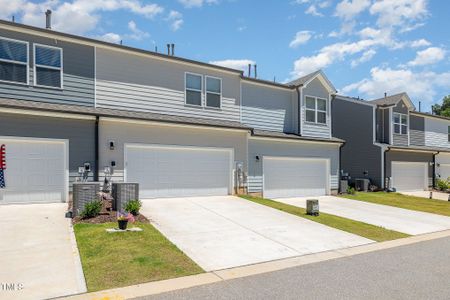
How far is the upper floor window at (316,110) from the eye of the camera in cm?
1962

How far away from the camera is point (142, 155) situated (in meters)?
13.7

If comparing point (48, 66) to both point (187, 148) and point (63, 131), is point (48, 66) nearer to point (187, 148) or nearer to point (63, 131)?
point (63, 131)

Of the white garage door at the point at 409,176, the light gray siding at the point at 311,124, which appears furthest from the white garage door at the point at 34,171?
the white garage door at the point at 409,176

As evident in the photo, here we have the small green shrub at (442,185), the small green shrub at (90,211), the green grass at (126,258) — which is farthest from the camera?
the small green shrub at (442,185)

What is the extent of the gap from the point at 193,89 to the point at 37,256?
34.7 feet

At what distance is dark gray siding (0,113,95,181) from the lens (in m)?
11.2

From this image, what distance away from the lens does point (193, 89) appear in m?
15.9

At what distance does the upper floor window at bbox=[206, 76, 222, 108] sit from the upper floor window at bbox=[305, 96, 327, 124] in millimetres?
5735

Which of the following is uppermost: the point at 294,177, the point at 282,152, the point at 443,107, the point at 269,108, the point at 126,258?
the point at 443,107

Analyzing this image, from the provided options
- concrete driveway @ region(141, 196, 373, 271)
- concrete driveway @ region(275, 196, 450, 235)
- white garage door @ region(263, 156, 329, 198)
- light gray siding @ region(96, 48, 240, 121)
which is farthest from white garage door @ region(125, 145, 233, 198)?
concrete driveway @ region(275, 196, 450, 235)

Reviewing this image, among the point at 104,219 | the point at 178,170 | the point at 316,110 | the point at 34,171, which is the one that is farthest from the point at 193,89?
the point at 104,219

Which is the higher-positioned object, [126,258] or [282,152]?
[282,152]

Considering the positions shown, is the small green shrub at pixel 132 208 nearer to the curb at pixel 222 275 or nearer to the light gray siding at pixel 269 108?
the curb at pixel 222 275

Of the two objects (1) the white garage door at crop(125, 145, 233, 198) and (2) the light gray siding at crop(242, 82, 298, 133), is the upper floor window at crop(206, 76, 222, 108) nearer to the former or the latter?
(2) the light gray siding at crop(242, 82, 298, 133)
